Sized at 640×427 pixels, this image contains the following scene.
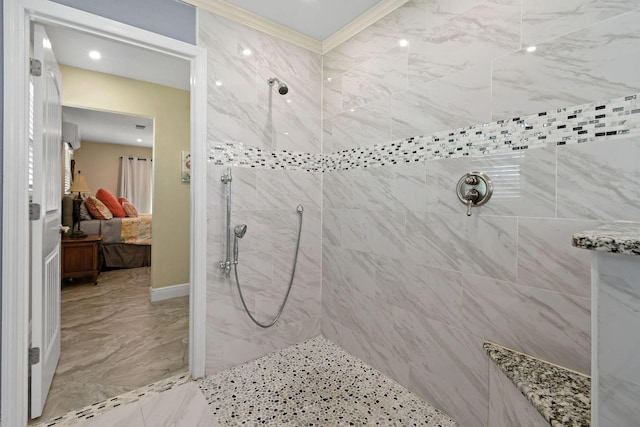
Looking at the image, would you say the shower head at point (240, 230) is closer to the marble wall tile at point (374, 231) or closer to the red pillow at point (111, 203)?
the marble wall tile at point (374, 231)

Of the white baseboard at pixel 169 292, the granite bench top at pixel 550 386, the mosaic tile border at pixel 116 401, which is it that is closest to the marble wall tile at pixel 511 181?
the granite bench top at pixel 550 386

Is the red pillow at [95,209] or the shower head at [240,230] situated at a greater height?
the red pillow at [95,209]

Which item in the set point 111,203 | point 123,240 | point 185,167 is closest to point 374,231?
point 185,167

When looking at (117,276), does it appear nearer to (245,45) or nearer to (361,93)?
(245,45)

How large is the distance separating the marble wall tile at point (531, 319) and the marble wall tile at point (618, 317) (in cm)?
74

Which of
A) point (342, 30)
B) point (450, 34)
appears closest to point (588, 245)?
point (450, 34)

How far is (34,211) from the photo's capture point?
5.02 ft

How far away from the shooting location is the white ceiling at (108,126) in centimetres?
487

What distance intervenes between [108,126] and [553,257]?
710 cm

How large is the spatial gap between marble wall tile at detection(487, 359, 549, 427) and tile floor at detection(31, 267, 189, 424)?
6.40 ft

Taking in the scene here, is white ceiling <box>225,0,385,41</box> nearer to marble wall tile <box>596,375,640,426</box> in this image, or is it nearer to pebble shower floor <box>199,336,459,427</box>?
marble wall tile <box>596,375,640,426</box>

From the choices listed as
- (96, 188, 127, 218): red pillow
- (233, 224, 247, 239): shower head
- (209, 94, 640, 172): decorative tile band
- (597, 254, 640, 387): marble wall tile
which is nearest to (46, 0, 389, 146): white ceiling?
(209, 94, 640, 172): decorative tile band

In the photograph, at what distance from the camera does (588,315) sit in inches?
45.9

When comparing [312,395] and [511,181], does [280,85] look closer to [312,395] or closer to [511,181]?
[511,181]
